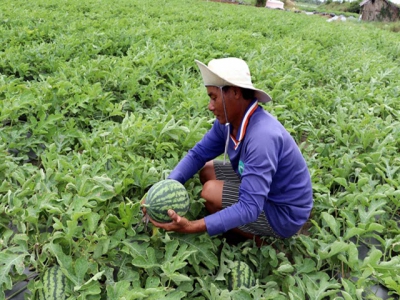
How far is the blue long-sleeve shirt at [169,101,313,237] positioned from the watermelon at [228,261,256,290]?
319mm

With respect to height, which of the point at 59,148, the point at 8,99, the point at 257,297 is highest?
the point at 8,99

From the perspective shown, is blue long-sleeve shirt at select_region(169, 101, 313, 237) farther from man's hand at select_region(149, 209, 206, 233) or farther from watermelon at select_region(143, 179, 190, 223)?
watermelon at select_region(143, 179, 190, 223)

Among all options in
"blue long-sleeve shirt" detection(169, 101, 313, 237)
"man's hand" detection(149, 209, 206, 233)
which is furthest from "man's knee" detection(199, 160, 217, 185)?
"man's hand" detection(149, 209, 206, 233)

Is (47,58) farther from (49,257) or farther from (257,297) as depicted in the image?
(257,297)

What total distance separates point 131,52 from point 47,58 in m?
1.58

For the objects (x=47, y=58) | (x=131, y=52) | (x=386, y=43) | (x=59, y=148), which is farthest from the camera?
(x=386, y=43)

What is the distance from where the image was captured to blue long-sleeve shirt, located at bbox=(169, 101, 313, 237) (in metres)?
2.62

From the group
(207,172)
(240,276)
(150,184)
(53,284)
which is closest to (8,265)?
(53,284)

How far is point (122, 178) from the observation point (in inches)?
127

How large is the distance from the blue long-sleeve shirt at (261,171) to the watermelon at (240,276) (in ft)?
1.05

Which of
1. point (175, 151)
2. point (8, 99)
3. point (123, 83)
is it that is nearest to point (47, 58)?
point (123, 83)

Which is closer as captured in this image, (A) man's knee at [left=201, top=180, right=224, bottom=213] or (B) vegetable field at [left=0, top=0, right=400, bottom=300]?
(B) vegetable field at [left=0, top=0, right=400, bottom=300]

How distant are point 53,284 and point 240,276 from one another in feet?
4.00

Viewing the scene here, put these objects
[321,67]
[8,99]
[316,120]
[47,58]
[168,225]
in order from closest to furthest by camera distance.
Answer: [168,225] < [8,99] < [316,120] < [47,58] < [321,67]
